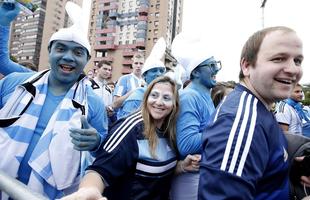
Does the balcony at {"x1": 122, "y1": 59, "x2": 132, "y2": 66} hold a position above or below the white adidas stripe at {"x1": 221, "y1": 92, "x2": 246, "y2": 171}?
above

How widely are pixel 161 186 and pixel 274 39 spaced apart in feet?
3.92

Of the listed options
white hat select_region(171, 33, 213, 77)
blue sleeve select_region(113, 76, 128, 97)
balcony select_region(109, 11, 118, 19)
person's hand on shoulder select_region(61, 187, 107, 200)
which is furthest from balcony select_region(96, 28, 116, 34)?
person's hand on shoulder select_region(61, 187, 107, 200)

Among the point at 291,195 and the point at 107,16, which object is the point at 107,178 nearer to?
the point at 291,195

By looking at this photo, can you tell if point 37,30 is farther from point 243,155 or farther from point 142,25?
point 243,155

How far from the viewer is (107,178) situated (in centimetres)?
173

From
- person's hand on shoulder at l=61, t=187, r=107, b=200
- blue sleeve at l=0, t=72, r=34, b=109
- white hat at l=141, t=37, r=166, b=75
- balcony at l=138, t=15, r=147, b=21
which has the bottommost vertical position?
person's hand on shoulder at l=61, t=187, r=107, b=200

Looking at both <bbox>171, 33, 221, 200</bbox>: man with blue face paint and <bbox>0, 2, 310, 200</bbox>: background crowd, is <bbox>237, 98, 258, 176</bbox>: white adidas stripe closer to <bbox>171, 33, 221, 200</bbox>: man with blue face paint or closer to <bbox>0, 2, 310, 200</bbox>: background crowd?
<bbox>0, 2, 310, 200</bbox>: background crowd

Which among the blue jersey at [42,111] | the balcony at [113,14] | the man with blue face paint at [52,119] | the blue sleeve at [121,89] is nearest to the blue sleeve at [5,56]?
the man with blue face paint at [52,119]

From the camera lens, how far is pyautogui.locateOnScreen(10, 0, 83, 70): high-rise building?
71.2 metres

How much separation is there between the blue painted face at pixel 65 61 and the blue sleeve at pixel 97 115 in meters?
0.20

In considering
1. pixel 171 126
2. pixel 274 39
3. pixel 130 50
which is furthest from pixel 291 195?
pixel 130 50

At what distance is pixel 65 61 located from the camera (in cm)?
219

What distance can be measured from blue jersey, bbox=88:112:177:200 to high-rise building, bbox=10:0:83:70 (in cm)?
7175

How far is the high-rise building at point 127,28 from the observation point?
55969 millimetres
